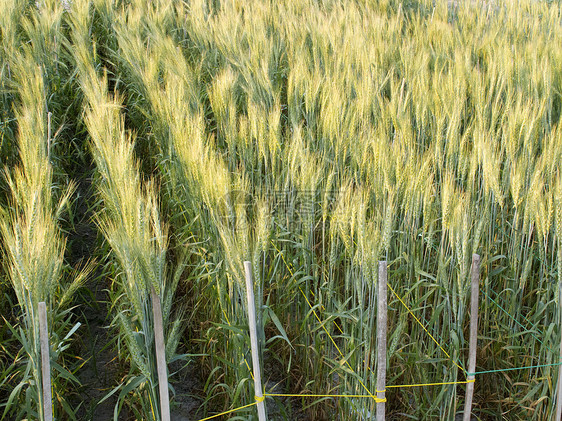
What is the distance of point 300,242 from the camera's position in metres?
2.46

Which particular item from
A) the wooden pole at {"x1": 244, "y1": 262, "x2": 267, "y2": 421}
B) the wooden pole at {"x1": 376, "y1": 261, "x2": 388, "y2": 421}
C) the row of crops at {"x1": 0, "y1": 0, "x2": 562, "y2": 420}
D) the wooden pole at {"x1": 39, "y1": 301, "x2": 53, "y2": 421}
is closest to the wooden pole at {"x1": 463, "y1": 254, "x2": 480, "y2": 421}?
the row of crops at {"x1": 0, "y1": 0, "x2": 562, "y2": 420}

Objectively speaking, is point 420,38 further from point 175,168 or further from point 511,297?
point 511,297

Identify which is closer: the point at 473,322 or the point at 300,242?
the point at 473,322

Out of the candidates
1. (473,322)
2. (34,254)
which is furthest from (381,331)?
(34,254)

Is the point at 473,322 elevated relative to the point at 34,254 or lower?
lower

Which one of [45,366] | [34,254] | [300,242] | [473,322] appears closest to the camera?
[45,366]

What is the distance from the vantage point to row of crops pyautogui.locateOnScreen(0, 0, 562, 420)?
5.91ft

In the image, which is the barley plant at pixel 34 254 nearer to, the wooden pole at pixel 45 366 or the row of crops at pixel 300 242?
the row of crops at pixel 300 242

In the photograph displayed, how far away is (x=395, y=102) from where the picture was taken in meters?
2.90

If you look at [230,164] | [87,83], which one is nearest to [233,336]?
[230,164]

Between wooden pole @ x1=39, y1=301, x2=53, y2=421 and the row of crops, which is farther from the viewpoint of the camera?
the row of crops

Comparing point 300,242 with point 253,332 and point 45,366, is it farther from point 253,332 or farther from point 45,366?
point 45,366

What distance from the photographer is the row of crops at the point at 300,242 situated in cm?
180

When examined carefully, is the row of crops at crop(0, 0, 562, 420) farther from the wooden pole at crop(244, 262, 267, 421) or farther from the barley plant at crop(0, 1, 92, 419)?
the wooden pole at crop(244, 262, 267, 421)
